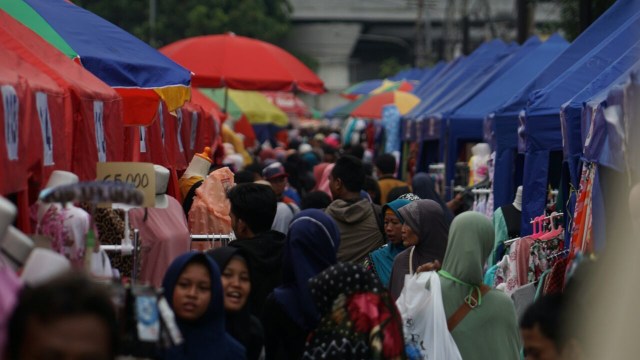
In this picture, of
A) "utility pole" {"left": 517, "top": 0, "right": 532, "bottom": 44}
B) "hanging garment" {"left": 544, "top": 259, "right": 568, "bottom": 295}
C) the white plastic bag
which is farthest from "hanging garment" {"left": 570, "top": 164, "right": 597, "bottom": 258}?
"utility pole" {"left": 517, "top": 0, "right": 532, "bottom": 44}

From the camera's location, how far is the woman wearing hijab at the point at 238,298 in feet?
20.6

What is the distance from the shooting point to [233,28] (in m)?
66.6

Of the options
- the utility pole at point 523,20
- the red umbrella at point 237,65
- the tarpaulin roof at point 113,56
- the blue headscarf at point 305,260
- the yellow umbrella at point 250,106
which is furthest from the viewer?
the yellow umbrella at point 250,106

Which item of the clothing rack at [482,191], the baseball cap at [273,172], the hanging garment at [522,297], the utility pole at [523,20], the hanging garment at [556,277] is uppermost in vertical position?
the utility pole at [523,20]

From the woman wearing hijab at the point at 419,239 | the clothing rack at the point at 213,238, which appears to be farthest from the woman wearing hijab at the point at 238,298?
the clothing rack at the point at 213,238

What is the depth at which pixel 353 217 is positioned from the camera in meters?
10.4

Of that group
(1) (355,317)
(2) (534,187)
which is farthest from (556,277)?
(2) (534,187)

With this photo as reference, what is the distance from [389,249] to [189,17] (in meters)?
55.7

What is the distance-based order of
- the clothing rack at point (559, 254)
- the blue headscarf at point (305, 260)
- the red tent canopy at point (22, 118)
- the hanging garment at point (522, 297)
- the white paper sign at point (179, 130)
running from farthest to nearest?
the white paper sign at point (179, 130), the clothing rack at point (559, 254), the hanging garment at point (522, 297), the blue headscarf at point (305, 260), the red tent canopy at point (22, 118)

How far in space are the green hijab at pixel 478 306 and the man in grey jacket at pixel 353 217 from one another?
10.3ft

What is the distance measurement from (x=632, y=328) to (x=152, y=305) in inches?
76.0

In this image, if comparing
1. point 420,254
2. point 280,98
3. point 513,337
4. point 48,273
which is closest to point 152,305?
point 48,273

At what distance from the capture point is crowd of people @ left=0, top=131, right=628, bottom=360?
12.3 ft

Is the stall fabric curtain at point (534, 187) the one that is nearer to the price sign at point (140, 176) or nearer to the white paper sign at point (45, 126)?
the price sign at point (140, 176)
